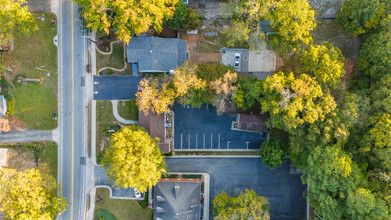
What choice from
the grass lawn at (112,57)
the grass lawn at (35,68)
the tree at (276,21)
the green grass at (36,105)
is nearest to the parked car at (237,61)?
the tree at (276,21)

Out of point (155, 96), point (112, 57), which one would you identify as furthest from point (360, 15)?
point (112, 57)

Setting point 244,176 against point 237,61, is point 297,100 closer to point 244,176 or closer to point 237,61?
point 237,61

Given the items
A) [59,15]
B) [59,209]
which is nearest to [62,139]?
[59,209]

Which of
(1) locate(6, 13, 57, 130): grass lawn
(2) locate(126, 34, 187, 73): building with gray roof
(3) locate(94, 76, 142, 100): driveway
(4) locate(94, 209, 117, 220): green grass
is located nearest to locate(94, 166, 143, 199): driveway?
(4) locate(94, 209, 117, 220): green grass

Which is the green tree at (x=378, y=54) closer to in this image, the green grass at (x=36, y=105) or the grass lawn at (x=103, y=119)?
the grass lawn at (x=103, y=119)

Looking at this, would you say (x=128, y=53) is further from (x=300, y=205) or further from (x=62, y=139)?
(x=300, y=205)

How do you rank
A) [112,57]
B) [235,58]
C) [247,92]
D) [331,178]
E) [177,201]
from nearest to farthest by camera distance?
[331,178] → [247,92] → [177,201] → [235,58] → [112,57]
